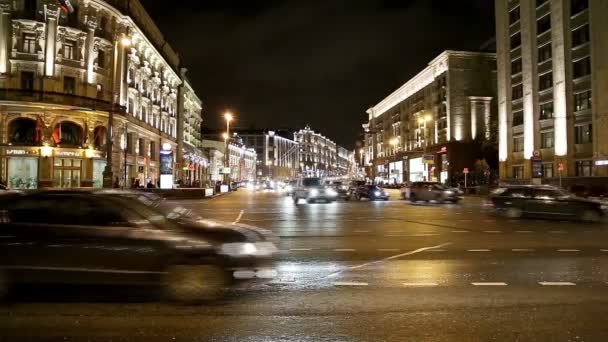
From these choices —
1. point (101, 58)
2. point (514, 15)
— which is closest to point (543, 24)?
point (514, 15)

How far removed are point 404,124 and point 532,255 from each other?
95134 millimetres

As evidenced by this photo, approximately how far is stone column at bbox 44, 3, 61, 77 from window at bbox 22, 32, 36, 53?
966 millimetres

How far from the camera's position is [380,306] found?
6.94 metres

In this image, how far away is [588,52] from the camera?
164 ft

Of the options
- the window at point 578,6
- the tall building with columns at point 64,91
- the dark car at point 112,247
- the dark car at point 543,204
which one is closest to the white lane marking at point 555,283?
the dark car at point 112,247

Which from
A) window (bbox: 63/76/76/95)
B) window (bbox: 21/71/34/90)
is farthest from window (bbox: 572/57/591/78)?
window (bbox: 21/71/34/90)

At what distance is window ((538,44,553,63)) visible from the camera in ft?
182

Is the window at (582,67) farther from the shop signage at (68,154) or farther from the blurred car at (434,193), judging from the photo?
the shop signage at (68,154)

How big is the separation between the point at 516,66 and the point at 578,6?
39.2 feet

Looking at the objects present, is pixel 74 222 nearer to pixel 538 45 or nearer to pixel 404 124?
pixel 538 45

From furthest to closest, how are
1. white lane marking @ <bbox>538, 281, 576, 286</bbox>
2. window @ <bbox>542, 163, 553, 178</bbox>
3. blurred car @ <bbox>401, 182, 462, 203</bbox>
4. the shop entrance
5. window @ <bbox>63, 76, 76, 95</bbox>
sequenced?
window @ <bbox>542, 163, 553, 178</bbox> → window @ <bbox>63, 76, 76, 95</bbox> → the shop entrance → blurred car @ <bbox>401, 182, 462, 203</bbox> → white lane marking @ <bbox>538, 281, 576, 286</bbox>

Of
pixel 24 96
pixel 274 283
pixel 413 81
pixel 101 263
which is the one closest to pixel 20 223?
pixel 101 263

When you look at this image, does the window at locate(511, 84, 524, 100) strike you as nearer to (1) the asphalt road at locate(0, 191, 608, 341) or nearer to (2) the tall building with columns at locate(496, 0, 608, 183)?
(2) the tall building with columns at locate(496, 0, 608, 183)

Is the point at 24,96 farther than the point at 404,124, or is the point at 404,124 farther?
the point at 404,124
